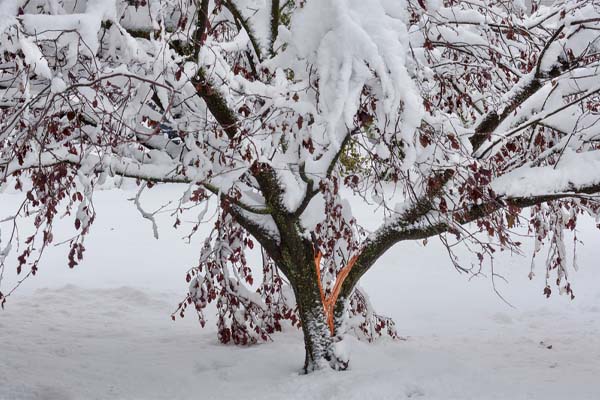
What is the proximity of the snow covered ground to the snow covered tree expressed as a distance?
463 mm

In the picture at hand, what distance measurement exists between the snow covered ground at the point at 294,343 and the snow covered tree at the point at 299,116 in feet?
1.52

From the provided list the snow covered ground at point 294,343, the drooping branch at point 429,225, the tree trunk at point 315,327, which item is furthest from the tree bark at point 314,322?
the drooping branch at point 429,225

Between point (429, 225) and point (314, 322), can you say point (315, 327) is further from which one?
point (429, 225)

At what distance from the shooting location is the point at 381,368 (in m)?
5.09

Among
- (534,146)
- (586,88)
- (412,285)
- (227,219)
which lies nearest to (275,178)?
(227,219)

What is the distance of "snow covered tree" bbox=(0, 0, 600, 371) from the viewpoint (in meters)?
3.09

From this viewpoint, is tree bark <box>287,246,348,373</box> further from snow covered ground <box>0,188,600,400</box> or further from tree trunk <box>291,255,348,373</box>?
snow covered ground <box>0,188,600,400</box>

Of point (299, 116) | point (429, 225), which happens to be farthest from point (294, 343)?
point (299, 116)

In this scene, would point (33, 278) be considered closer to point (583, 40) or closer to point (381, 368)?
point (381, 368)

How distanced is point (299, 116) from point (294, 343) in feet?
10.3

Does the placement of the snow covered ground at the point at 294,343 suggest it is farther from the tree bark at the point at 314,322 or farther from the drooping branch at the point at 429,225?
the drooping branch at the point at 429,225

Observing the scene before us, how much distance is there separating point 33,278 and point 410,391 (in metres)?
7.03

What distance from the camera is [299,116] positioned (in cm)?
344

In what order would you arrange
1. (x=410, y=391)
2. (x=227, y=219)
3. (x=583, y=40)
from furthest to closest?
(x=227, y=219)
(x=410, y=391)
(x=583, y=40)
